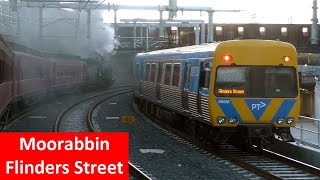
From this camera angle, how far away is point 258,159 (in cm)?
1307

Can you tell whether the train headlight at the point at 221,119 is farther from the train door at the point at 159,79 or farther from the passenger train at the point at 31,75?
the train door at the point at 159,79

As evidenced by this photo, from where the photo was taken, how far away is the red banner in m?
7.53

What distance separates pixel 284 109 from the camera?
13188 millimetres

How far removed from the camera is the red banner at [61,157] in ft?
24.7

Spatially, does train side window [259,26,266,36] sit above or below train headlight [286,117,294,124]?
above

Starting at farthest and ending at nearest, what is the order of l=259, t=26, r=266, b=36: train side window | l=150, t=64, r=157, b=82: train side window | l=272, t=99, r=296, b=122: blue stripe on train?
l=259, t=26, r=266, b=36: train side window, l=150, t=64, r=157, b=82: train side window, l=272, t=99, r=296, b=122: blue stripe on train

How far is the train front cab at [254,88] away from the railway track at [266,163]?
1.81 feet

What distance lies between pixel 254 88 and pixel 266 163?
1687mm

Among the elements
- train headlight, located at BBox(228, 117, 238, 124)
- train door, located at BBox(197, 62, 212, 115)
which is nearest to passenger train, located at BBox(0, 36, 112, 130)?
train door, located at BBox(197, 62, 212, 115)

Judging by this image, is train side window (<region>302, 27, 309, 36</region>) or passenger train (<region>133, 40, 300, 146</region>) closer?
passenger train (<region>133, 40, 300, 146</region>)

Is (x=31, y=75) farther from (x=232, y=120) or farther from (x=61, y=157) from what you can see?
(x=61, y=157)

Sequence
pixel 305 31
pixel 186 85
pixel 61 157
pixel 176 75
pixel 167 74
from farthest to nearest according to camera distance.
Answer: pixel 305 31 < pixel 167 74 < pixel 176 75 < pixel 186 85 < pixel 61 157

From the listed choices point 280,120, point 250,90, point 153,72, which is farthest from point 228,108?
point 153,72

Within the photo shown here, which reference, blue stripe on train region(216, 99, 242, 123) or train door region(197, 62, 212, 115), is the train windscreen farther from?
train door region(197, 62, 212, 115)
